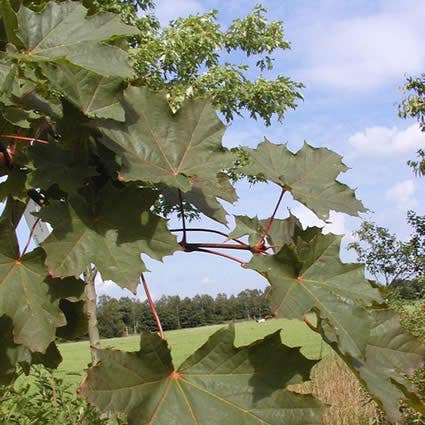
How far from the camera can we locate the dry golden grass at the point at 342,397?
568cm

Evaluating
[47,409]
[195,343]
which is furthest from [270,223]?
[195,343]

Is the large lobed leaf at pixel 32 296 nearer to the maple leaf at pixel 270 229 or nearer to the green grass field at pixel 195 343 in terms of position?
the maple leaf at pixel 270 229

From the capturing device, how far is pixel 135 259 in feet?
2.07

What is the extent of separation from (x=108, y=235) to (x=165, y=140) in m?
0.17

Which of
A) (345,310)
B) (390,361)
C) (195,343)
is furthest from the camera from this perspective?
(195,343)

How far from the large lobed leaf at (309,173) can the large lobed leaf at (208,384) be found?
0.77ft

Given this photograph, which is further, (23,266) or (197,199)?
(197,199)

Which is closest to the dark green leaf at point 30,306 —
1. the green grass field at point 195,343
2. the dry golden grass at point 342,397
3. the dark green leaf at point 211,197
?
the dark green leaf at point 211,197

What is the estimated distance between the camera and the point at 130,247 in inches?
25.1

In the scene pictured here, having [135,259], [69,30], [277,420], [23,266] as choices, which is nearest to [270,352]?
[277,420]

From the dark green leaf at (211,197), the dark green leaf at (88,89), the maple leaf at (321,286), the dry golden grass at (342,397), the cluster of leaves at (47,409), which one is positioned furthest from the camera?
the dry golden grass at (342,397)

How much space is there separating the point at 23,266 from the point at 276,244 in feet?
1.01

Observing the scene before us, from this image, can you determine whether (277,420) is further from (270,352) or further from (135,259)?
(135,259)

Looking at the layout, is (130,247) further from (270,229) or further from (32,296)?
(270,229)
